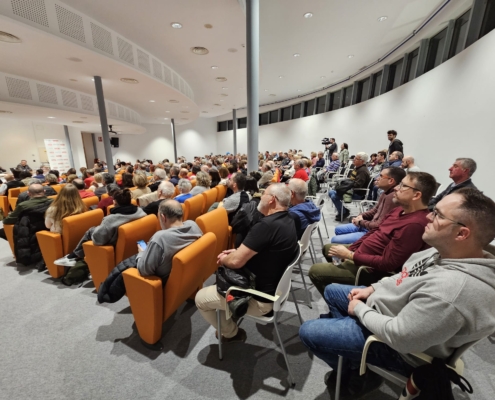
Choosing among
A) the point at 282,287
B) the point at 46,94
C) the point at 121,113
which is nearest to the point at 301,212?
the point at 282,287

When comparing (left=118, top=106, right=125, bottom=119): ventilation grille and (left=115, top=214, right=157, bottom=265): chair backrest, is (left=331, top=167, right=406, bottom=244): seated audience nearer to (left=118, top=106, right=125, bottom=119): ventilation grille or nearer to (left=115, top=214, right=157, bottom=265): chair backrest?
(left=115, top=214, right=157, bottom=265): chair backrest

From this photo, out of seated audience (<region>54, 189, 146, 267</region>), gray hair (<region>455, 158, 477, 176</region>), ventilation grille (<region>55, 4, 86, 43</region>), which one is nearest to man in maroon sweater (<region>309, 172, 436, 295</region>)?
gray hair (<region>455, 158, 477, 176</region>)

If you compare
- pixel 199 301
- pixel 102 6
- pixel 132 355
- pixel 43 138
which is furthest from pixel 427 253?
pixel 43 138

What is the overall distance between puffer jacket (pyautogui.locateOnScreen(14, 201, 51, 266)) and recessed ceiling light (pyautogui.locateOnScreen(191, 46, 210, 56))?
4.71 meters

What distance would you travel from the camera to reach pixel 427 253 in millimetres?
1190

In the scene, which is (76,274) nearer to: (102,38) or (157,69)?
(102,38)

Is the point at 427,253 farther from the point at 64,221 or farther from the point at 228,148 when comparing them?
the point at 228,148

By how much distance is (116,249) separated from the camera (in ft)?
7.19

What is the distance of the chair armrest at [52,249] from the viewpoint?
244cm

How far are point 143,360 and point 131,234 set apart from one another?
3.45ft

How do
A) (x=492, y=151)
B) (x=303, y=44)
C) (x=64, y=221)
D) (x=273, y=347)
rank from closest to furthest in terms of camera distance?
(x=273, y=347) < (x=64, y=221) < (x=492, y=151) < (x=303, y=44)

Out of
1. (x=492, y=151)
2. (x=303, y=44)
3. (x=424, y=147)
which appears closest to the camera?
(x=492, y=151)

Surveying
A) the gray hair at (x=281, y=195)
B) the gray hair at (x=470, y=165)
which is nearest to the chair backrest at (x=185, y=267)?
the gray hair at (x=281, y=195)

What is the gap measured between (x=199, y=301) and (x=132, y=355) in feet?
2.28
